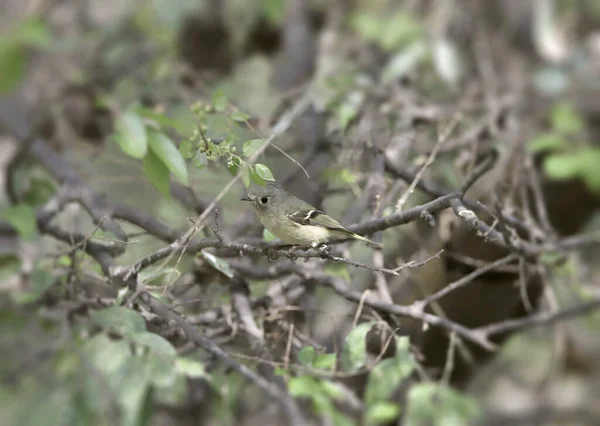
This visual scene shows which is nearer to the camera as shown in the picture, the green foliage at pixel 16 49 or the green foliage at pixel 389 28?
the green foliage at pixel 16 49

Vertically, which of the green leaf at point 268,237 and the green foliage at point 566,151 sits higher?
the green leaf at point 268,237

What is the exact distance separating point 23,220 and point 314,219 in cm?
127

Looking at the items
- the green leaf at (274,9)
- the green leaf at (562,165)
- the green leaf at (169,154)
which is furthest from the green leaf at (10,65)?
the green leaf at (562,165)

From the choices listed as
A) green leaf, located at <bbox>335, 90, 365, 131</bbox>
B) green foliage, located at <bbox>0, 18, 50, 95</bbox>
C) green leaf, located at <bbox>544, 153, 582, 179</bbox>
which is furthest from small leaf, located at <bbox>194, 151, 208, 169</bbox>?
green foliage, located at <bbox>0, 18, 50, 95</bbox>

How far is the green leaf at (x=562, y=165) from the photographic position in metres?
3.19

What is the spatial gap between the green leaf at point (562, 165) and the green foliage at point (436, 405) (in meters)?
1.36

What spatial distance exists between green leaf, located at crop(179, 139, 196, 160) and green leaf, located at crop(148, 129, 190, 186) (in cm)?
8

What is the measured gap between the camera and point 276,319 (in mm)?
2014

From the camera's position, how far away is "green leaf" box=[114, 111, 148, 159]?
6.45 ft

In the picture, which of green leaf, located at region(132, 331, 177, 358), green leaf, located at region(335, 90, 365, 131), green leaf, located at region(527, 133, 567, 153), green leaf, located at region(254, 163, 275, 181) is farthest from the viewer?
green leaf, located at region(527, 133, 567, 153)

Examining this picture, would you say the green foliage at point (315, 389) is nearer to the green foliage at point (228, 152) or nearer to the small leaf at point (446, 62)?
the green foliage at point (228, 152)

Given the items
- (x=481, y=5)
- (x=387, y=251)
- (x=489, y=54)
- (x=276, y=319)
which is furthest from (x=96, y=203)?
(x=481, y=5)

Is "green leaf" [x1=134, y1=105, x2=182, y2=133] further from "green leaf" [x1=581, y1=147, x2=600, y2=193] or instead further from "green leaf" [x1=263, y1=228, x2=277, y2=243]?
"green leaf" [x1=581, y1=147, x2=600, y2=193]

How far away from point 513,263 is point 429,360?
44 cm
